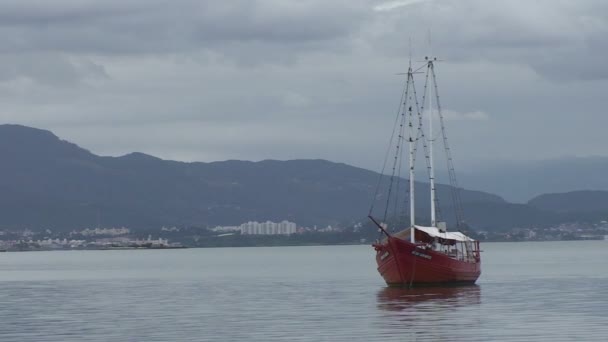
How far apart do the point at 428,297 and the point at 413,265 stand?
9860mm

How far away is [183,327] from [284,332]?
21.5 feet

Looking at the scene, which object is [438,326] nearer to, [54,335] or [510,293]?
[54,335]

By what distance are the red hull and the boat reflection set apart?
2.66 ft

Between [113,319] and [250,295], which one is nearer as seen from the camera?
[113,319]

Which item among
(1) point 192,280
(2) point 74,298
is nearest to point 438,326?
(2) point 74,298

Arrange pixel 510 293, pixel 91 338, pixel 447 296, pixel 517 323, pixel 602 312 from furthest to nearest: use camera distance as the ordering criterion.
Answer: pixel 510 293 < pixel 447 296 < pixel 602 312 < pixel 517 323 < pixel 91 338

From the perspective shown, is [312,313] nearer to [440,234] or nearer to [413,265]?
[413,265]

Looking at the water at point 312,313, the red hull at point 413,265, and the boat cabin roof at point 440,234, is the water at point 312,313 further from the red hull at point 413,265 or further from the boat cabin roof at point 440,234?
the boat cabin roof at point 440,234

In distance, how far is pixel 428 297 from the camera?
92.3 meters

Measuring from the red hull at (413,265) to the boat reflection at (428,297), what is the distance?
81 centimetres

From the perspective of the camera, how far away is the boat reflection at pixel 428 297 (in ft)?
276

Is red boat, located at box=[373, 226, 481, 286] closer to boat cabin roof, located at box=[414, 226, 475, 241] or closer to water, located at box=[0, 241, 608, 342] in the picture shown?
boat cabin roof, located at box=[414, 226, 475, 241]

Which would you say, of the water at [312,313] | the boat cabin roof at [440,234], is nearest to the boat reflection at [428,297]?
the water at [312,313]

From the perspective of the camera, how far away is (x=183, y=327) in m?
69.0
